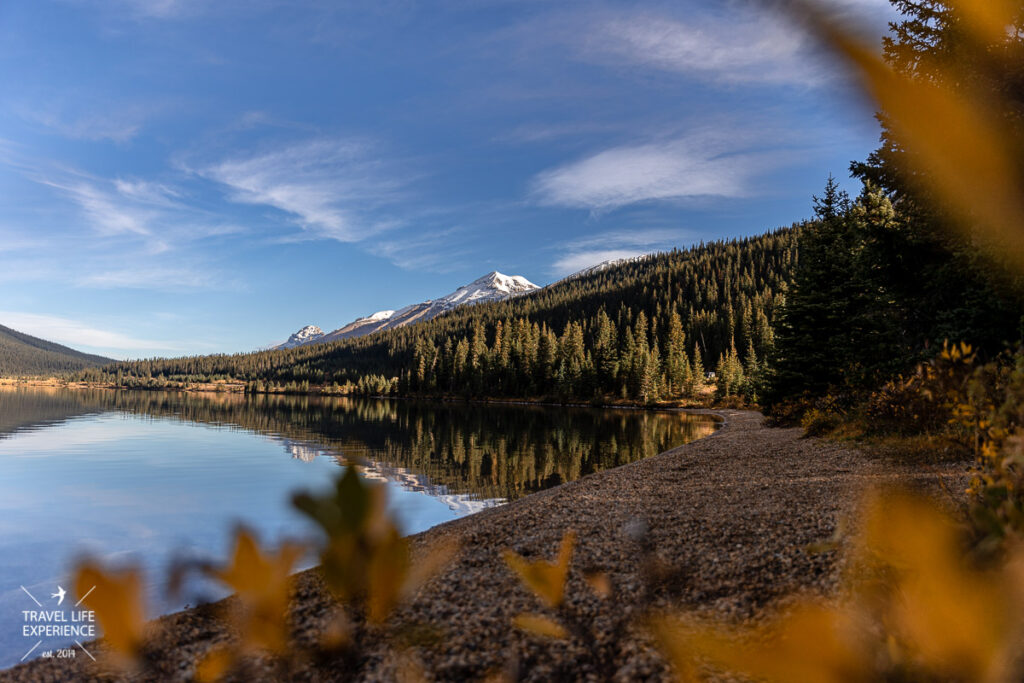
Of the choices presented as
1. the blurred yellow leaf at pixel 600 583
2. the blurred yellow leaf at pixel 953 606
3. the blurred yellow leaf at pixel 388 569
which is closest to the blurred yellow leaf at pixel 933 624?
the blurred yellow leaf at pixel 953 606

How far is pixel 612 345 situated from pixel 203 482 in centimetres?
7675

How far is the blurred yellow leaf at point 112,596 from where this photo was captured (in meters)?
1.28

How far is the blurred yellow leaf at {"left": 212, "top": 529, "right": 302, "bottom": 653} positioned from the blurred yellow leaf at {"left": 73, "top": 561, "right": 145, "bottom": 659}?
0.65 ft

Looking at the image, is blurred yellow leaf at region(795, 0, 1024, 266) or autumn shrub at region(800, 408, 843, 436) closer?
blurred yellow leaf at region(795, 0, 1024, 266)

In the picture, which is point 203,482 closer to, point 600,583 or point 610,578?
point 610,578

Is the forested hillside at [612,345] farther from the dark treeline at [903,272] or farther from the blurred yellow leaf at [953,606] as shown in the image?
the blurred yellow leaf at [953,606]

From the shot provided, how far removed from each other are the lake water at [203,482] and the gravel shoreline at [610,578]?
36.9 inches

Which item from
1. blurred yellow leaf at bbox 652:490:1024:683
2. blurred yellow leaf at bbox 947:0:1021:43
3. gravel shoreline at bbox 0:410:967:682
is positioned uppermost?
blurred yellow leaf at bbox 947:0:1021:43

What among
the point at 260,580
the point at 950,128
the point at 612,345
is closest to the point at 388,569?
the point at 260,580

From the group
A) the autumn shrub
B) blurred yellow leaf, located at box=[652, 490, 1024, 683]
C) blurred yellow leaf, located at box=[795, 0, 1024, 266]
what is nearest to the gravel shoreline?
blurred yellow leaf, located at box=[652, 490, 1024, 683]

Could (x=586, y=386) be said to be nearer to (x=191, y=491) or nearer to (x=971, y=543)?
(x=191, y=491)

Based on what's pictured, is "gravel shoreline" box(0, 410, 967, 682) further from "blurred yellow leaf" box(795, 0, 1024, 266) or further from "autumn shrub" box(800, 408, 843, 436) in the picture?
"autumn shrub" box(800, 408, 843, 436)

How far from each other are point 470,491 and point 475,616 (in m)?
11.6

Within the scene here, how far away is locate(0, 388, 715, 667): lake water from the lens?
27.0ft
